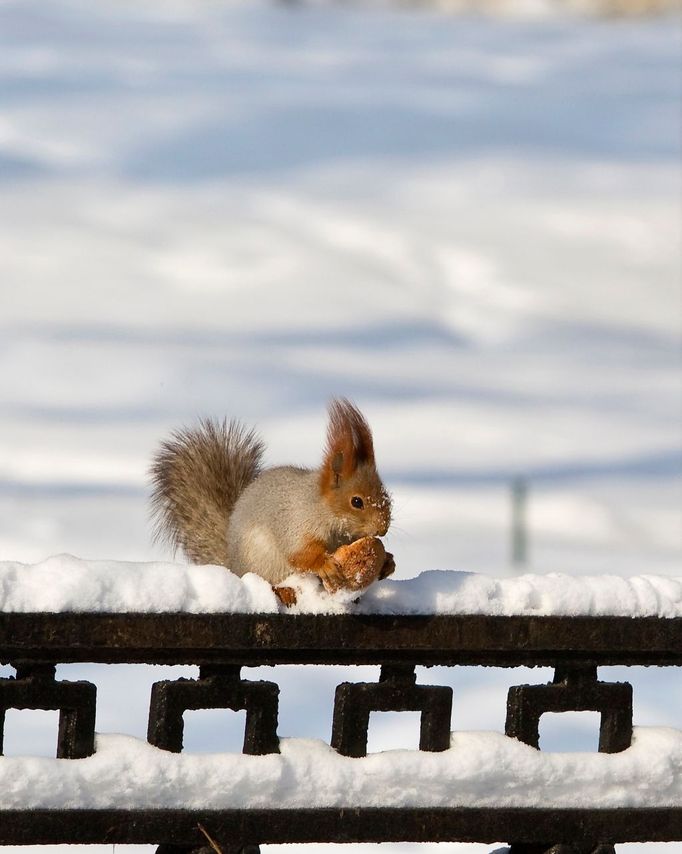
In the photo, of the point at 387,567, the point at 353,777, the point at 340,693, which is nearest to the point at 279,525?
the point at 387,567

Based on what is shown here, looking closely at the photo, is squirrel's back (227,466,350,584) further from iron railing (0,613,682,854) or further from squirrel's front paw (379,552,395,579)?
iron railing (0,613,682,854)

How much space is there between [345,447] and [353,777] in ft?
2.50

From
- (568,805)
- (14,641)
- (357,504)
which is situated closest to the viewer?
(14,641)

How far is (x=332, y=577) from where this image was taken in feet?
9.53

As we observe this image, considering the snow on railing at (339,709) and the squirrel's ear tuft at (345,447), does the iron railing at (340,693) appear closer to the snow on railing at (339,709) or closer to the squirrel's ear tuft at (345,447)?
the snow on railing at (339,709)

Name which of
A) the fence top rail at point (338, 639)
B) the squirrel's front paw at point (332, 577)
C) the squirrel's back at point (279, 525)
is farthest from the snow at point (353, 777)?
the squirrel's back at point (279, 525)

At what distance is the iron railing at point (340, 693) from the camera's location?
271 cm

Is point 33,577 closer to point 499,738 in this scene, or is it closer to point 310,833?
point 310,833

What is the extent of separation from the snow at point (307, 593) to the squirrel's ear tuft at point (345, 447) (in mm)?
341

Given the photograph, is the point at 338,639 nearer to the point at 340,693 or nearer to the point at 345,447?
the point at 340,693

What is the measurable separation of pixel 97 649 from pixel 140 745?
21 cm

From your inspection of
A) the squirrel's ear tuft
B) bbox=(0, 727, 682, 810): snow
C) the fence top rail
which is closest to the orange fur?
the squirrel's ear tuft

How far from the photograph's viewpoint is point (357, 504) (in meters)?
3.29

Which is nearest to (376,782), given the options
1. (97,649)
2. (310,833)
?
(310,833)
